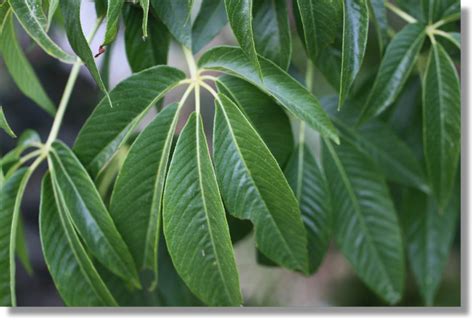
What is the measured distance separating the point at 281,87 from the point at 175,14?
0.45 ft

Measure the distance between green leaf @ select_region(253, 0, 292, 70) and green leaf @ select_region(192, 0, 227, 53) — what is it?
60 millimetres

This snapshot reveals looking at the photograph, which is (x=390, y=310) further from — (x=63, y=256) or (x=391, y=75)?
(x=63, y=256)

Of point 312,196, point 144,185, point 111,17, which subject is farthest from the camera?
point 312,196

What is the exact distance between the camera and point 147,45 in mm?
719

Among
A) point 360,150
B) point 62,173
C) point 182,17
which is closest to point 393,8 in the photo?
point 360,150

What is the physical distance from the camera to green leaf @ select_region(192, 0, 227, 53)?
732 mm

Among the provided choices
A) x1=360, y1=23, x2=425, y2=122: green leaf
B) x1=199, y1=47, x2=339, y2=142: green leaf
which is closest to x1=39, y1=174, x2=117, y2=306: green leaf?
x1=199, y1=47, x2=339, y2=142: green leaf

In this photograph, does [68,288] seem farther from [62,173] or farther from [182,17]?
[182,17]

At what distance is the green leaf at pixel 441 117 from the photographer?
2.37 ft

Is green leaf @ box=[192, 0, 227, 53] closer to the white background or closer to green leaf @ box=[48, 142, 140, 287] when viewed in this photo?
green leaf @ box=[48, 142, 140, 287]

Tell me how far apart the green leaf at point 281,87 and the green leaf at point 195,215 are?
0.07m

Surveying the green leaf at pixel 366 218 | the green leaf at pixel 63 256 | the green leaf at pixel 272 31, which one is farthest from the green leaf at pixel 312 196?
the green leaf at pixel 63 256

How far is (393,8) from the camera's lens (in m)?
0.79

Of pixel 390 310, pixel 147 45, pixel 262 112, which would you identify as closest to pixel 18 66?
pixel 147 45
